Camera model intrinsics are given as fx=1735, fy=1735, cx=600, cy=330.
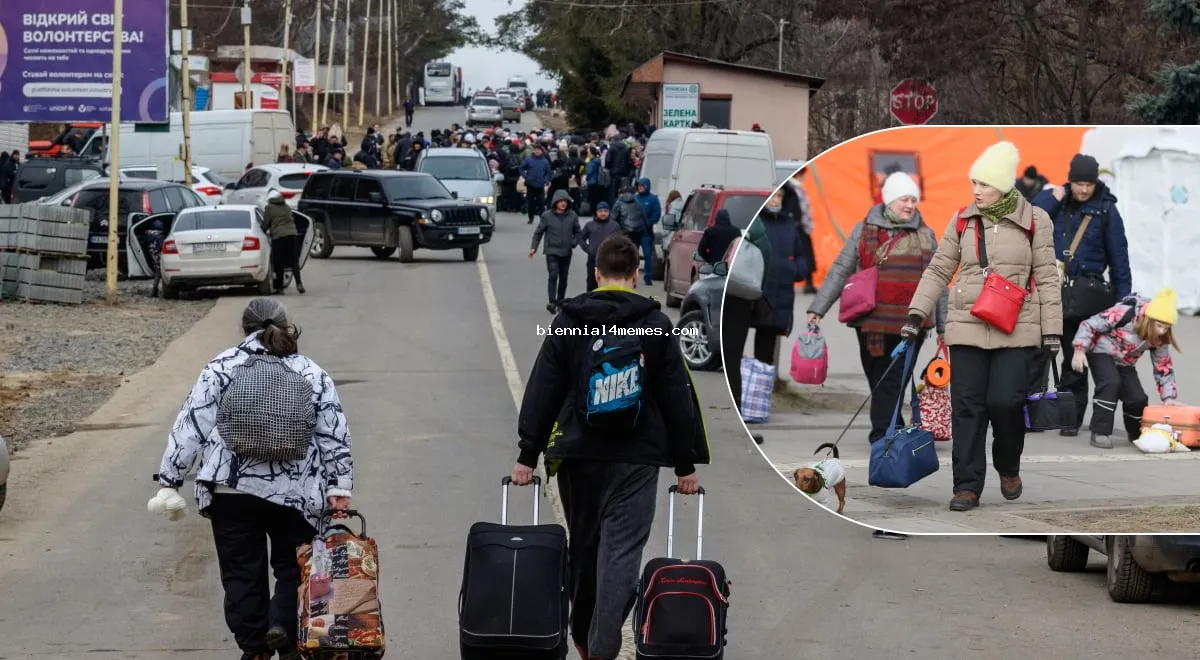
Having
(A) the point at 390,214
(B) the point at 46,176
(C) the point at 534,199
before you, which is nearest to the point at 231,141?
(B) the point at 46,176

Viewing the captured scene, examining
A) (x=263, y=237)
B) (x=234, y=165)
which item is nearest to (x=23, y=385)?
(x=263, y=237)

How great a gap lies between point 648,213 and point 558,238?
16.0 feet

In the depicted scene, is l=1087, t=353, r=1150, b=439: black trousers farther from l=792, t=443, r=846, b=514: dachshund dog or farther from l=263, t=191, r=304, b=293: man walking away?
l=263, t=191, r=304, b=293: man walking away

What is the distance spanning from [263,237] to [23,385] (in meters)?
8.41

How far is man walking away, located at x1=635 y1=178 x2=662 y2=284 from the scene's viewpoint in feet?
90.4

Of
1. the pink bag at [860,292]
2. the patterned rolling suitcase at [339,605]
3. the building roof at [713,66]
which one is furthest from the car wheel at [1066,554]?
the building roof at [713,66]

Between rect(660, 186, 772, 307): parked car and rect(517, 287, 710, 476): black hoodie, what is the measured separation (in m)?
15.0

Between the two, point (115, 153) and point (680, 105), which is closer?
point (115, 153)

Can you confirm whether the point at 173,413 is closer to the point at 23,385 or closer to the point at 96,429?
the point at 96,429

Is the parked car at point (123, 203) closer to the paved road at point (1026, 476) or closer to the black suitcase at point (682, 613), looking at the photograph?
the paved road at point (1026, 476)

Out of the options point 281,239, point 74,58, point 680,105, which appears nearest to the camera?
point 281,239

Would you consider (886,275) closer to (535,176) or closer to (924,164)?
(924,164)

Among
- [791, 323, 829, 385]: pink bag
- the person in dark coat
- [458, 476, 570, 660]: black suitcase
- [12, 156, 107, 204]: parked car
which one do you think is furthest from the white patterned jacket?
[12, 156, 107, 204]: parked car

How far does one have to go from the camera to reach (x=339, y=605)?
6484mm
